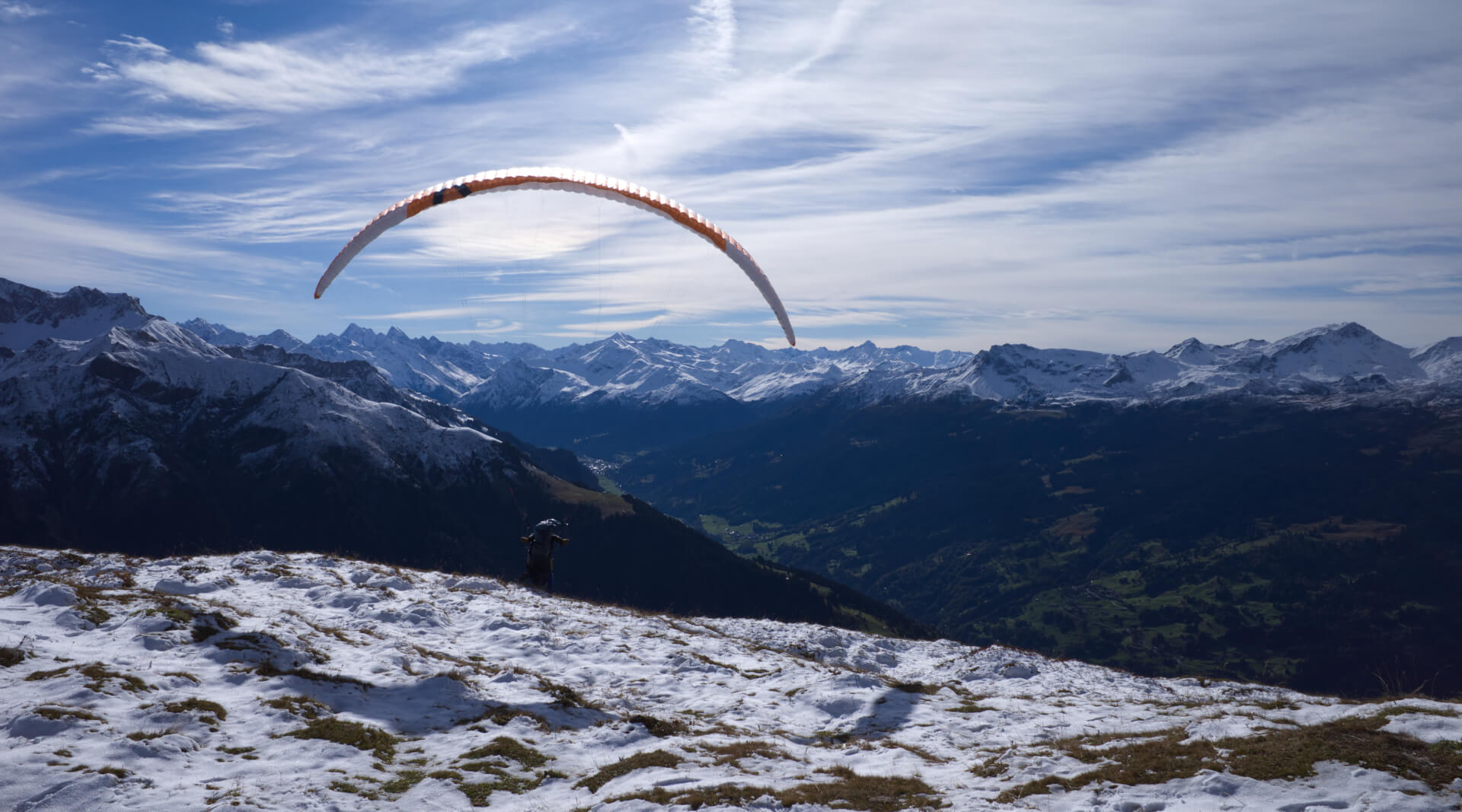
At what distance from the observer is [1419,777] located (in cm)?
1066

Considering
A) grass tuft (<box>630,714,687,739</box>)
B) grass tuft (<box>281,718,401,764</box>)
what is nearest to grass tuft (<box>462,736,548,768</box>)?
grass tuft (<box>281,718,401,764</box>)

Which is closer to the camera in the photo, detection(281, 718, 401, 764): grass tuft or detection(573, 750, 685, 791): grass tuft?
detection(573, 750, 685, 791): grass tuft

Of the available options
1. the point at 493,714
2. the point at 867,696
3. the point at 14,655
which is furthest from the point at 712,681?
the point at 14,655

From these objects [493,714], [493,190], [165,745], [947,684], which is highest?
[493,190]

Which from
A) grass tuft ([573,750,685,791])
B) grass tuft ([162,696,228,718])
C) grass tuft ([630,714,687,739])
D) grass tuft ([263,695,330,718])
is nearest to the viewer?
grass tuft ([573,750,685,791])

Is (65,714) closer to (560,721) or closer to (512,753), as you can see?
(512,753)

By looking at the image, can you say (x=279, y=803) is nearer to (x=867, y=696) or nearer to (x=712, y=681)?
(x=712, y=681)

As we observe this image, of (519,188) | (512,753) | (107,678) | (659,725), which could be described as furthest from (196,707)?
(519,188)

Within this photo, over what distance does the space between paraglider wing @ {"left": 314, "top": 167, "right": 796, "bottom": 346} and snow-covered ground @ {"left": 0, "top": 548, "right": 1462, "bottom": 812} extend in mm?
13428

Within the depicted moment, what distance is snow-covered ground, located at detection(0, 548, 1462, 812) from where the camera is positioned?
12.1 metres

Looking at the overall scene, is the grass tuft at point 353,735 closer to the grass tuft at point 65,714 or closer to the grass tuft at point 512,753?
the grass tuft at point 512,753

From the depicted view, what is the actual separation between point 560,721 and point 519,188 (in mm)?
19960

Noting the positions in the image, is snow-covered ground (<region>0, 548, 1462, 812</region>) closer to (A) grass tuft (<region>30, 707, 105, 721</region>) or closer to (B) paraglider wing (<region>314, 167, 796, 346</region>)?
(A) grass tuft (<region>30, 707, 105, 721</region>)

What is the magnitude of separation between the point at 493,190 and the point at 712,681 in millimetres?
20111
